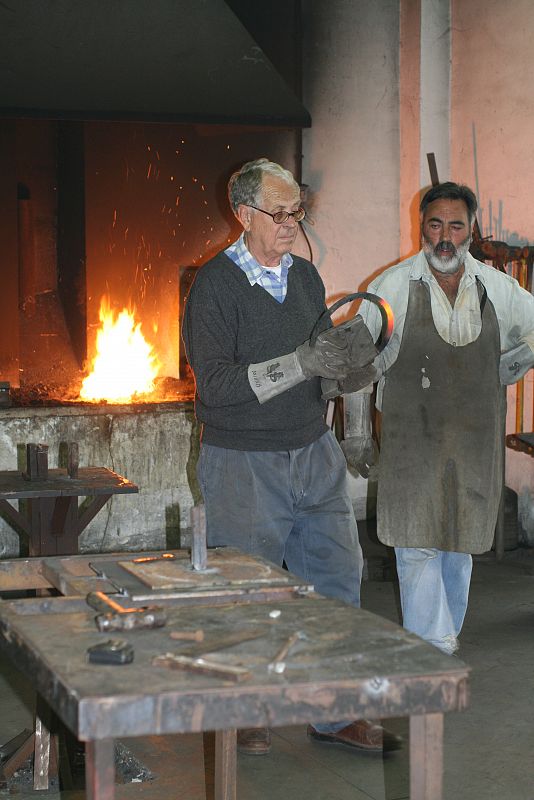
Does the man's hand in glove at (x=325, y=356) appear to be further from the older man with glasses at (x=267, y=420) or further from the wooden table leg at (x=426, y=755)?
the wooden table leg at (x=426, y=755)

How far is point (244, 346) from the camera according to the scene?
332cm

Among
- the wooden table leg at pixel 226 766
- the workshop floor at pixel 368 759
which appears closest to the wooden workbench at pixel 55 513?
the workshop floor at pixel 368 759

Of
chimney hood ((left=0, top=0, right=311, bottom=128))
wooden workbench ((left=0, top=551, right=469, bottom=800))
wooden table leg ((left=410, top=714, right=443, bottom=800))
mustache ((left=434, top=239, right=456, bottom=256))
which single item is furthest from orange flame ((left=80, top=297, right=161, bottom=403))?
wooden table leg ((left=410, top=714, right=443, bottom=800))

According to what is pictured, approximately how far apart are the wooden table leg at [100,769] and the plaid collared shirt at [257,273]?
1770 mm

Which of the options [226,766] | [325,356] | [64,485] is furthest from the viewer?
[64,485]

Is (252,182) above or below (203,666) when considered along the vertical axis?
above

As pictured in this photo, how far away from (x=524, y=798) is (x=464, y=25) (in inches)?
195

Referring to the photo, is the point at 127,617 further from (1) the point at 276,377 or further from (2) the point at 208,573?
(1) the point at 276,377

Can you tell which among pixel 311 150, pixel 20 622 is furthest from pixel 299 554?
pixel 311 150

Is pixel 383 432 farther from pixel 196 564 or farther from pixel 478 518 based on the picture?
pixel 196 564

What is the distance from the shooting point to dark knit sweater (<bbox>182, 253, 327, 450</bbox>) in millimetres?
3279

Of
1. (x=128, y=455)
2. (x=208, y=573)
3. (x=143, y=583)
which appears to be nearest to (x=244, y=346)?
(x=208, y=573)

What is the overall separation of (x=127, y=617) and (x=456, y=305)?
2.17m

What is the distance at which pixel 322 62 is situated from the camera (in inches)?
268
